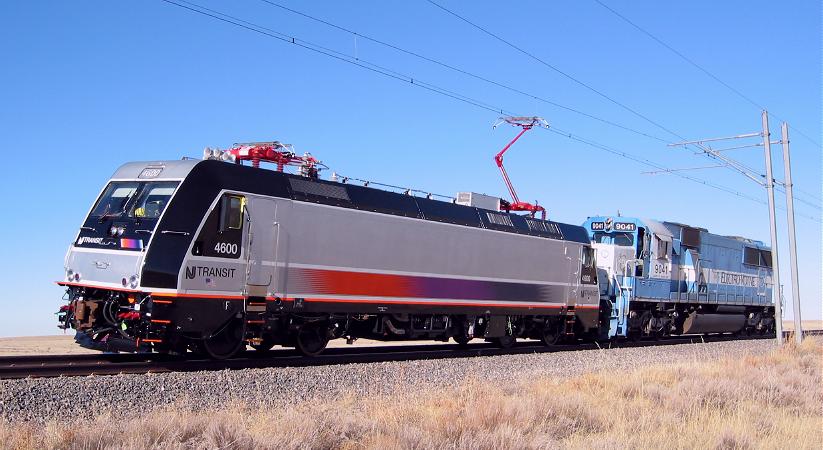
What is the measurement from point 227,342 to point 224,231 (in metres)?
2.05

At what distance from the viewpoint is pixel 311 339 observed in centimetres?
1585

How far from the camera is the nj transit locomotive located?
1264 cm

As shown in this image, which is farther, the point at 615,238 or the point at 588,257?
the point at 615,238

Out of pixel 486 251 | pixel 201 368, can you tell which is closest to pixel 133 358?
pixel 201 368

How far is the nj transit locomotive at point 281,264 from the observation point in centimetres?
1264

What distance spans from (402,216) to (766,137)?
45.8ft

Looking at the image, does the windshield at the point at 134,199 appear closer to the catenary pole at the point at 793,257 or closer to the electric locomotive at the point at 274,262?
the electric locomotive at the point at 274,262

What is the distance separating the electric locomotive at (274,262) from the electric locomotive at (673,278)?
5.68 metres

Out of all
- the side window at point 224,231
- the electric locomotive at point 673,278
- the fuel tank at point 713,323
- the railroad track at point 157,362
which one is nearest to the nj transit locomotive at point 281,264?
the side window at point 224,231

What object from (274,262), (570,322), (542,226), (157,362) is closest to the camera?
(157,362)

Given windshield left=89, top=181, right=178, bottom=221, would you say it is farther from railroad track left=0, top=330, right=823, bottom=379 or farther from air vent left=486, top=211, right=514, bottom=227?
air vent left=486, top=211, right=514, bottom=227

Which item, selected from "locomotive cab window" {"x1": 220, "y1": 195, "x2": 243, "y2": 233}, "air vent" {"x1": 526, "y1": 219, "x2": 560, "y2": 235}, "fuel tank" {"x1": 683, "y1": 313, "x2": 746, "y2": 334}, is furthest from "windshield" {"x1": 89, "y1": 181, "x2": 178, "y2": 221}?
"fuel tank" {"x1": 683, "y1": 313, "x2": 746, "y2": 334}

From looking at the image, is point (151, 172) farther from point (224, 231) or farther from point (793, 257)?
point (793, 257)

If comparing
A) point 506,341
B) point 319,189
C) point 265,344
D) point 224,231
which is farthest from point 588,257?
point 224,231
